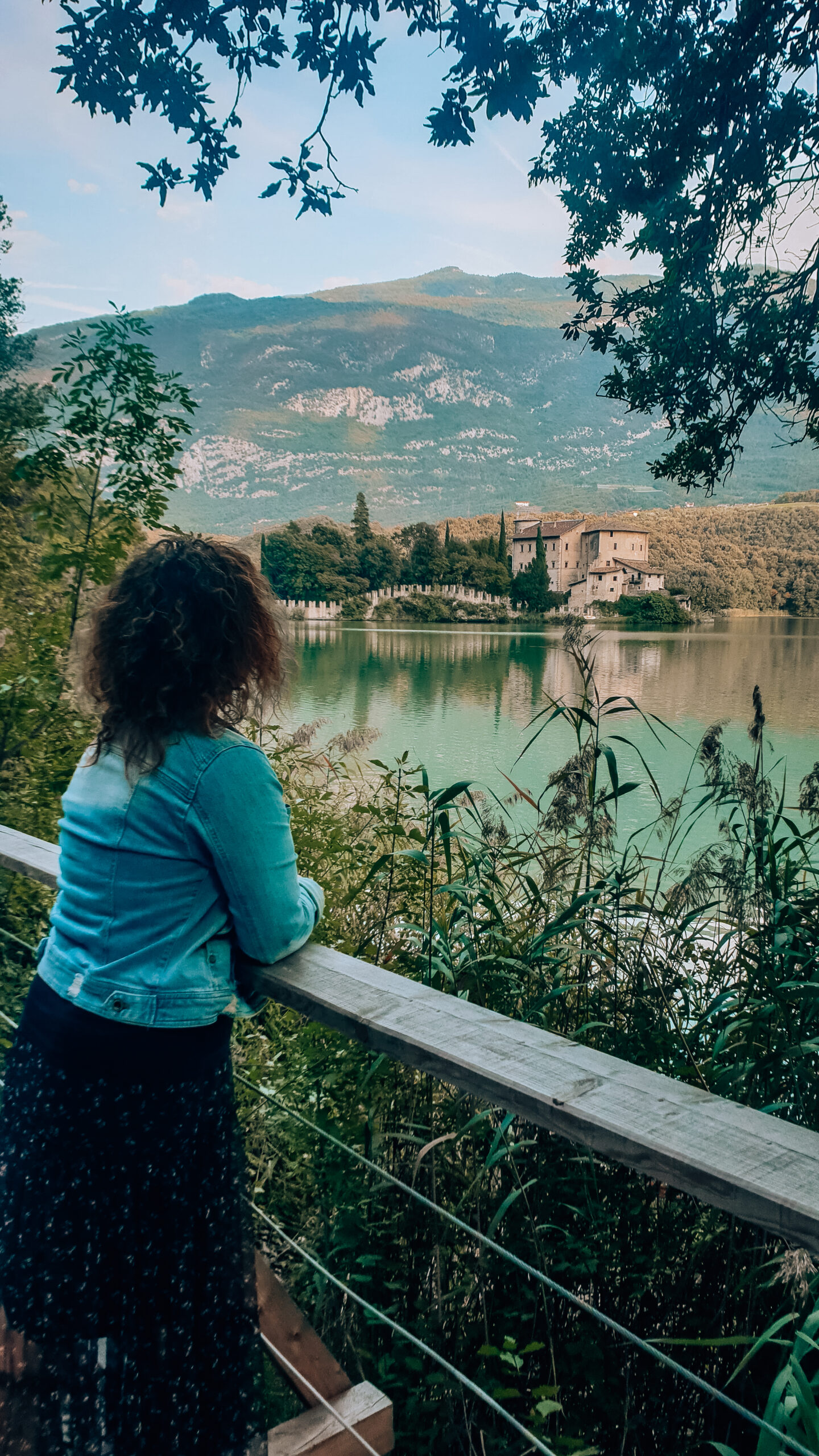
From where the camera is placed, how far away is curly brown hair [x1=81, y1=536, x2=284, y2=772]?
1.01m

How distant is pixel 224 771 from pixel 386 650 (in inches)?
487

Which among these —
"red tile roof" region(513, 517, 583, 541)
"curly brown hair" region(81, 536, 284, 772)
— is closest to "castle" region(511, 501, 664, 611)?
"red tile roof" region(513, 517, 583, 541)

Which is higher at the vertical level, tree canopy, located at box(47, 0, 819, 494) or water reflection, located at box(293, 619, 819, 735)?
tree canopy, located at box(47, 0, 819, 494)

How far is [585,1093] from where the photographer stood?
2.27 feet

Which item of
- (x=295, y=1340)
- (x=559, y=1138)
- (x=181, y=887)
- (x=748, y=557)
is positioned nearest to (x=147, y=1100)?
(x=181, y=887)

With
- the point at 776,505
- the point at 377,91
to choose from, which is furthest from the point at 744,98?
the point at 776,505

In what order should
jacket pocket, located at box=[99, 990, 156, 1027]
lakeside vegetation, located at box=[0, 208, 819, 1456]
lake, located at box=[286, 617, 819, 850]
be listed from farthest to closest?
lake, located at box=[286, 617, 819, 850] < lakeside vegetation, located at box=[0, 208, 819, 1456] < jacket pocket, located at box=[99, 990, 156, 1027]

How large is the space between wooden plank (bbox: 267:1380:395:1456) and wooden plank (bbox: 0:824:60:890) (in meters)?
0.84

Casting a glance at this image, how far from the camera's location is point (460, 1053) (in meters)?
0.77

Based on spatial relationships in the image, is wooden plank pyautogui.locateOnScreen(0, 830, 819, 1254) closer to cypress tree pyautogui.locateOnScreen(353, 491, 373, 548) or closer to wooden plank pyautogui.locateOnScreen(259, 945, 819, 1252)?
wooden plank pyautogui.locateOnScreen(259, 945, 819, 1252)

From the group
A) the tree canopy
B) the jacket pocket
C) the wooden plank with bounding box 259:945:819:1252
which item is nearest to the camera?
the wooden plank with bounding box 259:945:819:1252

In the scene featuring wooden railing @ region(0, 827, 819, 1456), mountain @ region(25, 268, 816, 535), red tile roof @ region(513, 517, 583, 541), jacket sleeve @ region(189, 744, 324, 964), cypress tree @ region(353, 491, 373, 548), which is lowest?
wooden railing @ region(0, 827, 819, 1456)

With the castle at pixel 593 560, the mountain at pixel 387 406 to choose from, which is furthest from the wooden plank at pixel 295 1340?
the mountain at pixel 387 406

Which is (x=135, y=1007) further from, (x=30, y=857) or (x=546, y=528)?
(x=546, y=528)
